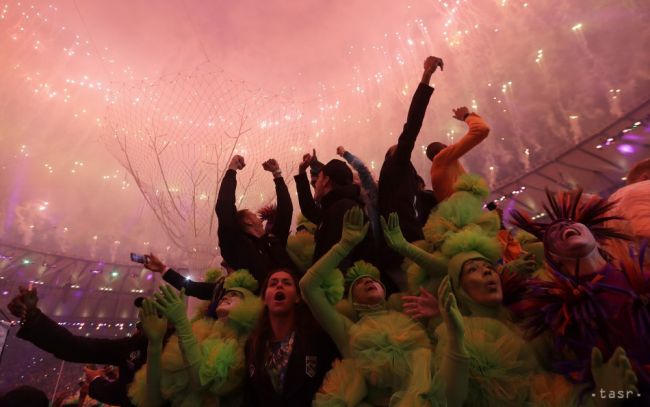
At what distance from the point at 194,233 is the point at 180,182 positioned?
77cm

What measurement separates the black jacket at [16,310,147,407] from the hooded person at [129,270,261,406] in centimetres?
53

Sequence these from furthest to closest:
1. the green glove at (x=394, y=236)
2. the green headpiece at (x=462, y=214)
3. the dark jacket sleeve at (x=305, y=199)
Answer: the dark jacket sleeve at (x=305, y=199)
the green headpiece at (x=462, y=214)
the green glove at (x=394, y=236)

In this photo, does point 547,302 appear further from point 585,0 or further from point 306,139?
point 585,0

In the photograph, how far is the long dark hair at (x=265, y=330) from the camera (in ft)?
5.95

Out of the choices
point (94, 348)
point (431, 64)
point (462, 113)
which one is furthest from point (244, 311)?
point (462, 113)

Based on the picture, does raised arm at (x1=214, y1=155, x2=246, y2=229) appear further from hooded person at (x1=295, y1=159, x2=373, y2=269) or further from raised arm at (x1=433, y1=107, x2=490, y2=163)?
raised arm at (x1=433, y1=107, x2=490, y2=163)

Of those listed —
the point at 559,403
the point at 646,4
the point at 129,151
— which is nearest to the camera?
the point at 559,403

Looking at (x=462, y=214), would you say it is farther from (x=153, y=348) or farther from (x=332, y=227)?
(x=153, y=348)

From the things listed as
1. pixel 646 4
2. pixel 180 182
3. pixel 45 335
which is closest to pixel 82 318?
pixel 180 182

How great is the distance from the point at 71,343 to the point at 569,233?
109 inches

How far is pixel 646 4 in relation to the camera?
643 centimetres

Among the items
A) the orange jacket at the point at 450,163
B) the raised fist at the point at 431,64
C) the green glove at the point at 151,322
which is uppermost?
the raised fist at the point at 431,64

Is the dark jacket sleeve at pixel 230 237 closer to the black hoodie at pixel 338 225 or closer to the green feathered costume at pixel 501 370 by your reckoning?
the black hoodie at pixel 338 225

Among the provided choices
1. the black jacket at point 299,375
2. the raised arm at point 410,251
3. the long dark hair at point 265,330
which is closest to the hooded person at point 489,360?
the raised arm at point 410,251
